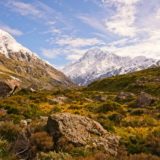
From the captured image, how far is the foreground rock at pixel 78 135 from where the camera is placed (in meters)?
17.7

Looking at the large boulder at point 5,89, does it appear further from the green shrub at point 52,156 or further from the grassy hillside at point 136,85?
the green shrub at point 52,156

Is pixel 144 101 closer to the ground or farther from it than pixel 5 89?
closer to the ground

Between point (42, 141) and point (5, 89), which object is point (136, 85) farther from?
point (42, 141)

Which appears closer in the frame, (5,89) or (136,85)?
(5,89)

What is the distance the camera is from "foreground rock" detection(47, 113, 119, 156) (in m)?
17.7

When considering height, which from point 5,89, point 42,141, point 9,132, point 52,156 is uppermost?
point 5,89

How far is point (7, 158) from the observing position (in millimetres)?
16172

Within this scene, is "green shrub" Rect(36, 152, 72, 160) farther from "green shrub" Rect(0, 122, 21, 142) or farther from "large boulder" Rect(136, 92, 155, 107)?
"large boulder" Rect(136, 92, 155, 107)

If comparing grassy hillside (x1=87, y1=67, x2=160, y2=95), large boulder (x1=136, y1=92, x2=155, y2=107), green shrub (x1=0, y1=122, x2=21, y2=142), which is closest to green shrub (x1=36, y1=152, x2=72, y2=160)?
green shrub (x1=0, y1=122, x2=21, y2=142)

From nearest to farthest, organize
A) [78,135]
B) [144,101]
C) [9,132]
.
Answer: [78,135] < [9,132] < [144,101]

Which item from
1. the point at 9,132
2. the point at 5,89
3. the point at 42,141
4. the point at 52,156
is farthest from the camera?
the point at 5,89

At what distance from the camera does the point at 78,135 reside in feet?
60.6

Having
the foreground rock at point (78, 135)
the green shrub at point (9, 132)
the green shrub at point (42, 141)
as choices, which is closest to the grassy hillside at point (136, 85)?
the foreground rock at point (78, 135)

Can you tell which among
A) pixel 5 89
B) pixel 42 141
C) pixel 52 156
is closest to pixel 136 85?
pixel 5 89
